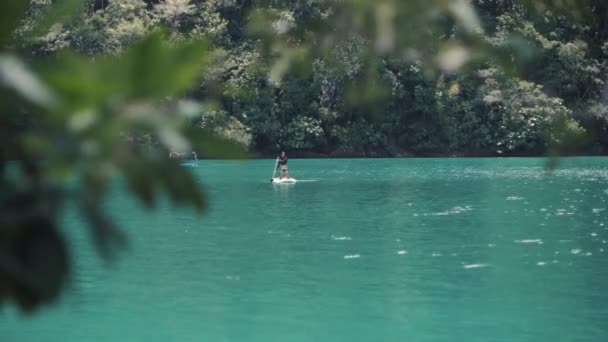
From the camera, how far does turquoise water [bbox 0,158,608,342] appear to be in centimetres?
916

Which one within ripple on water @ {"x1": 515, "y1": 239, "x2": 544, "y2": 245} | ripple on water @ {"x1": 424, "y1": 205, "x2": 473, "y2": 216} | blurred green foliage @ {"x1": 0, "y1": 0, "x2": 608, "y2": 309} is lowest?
ripple on water @ {"x1": 515, "y1": 239, "x2": 544, "y2": 245}

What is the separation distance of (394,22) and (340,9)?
0.32m

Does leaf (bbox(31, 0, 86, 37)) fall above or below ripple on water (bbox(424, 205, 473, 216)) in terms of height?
above

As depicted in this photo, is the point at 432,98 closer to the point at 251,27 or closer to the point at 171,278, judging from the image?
the point at 171,278

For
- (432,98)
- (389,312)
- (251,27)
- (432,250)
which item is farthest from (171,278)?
(432,98)

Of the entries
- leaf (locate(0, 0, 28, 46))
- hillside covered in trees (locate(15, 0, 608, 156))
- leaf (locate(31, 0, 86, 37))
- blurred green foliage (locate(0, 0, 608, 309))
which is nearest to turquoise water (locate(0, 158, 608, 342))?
blurred green foliage (locate(0, 0, 608, 309))

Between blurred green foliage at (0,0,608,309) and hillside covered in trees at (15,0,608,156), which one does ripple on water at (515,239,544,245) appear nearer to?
hillside covered in trees at (15,0,608,156)

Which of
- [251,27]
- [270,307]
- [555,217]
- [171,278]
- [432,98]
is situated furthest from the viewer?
[432,98]

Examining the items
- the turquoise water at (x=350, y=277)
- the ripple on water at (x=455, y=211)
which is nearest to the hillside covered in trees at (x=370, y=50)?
the turquoise water at (x=350, y=277)

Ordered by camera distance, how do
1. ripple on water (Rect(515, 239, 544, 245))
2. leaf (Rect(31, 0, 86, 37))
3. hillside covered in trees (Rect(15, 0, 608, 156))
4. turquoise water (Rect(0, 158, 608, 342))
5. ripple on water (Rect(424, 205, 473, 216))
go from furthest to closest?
ripple on water (Rect(424, 205, 473, 216))
ripple on water (Rect(515, 239, 544, 245))
turquoise water (Rect(0, 158, 608, 342))
hillside covered in trees (Rect(15, 0, 608, 156))
leaf (Rect(31, 0, 86, 37))

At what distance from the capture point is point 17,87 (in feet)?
2.24

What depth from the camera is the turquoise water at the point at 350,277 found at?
360 inches

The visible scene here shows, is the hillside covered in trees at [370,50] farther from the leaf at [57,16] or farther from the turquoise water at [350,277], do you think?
the turquoise water at [350,277]

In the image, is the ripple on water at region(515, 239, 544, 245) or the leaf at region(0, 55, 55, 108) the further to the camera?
the ripple on water at region(515, 239, 544, 245)
